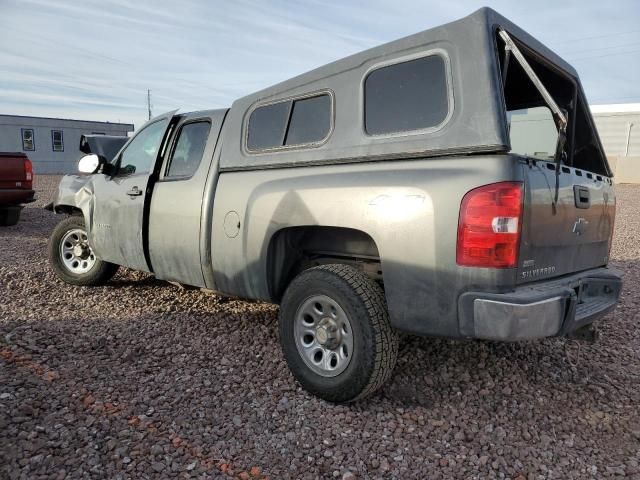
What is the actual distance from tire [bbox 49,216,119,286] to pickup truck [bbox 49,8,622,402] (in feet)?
5.02

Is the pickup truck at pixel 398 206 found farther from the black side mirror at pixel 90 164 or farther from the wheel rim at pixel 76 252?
the wheel rim at pixel 76 252

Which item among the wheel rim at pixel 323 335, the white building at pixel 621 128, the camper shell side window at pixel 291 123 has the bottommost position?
the wheel rim at pixel 323 335

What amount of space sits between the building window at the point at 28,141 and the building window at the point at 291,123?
3470cm

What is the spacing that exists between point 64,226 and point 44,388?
9.99 ft

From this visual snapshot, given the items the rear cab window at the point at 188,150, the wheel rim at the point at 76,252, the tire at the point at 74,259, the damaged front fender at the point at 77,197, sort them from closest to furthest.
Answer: the rear cab window at the point at 188,150, the damaged front fender at the point at 77,197, the tire at the point at 74,259, the wheel rim at the point at 76,252

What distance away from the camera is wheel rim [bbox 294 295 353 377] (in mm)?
3020

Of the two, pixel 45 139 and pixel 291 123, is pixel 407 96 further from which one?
pixel 45 139

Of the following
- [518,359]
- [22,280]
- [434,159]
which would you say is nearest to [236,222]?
[434,159]

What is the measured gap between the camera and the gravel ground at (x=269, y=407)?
252cm

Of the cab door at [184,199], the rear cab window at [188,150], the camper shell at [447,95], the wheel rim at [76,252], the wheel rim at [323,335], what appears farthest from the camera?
the wheel rim at [76,252]

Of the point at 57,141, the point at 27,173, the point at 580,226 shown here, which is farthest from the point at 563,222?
the point at 57,141

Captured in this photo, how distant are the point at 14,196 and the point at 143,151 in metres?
6.30

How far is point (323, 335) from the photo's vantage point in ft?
10.1

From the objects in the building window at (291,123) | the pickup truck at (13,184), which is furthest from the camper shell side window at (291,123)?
the pickup truck at (13,184)
